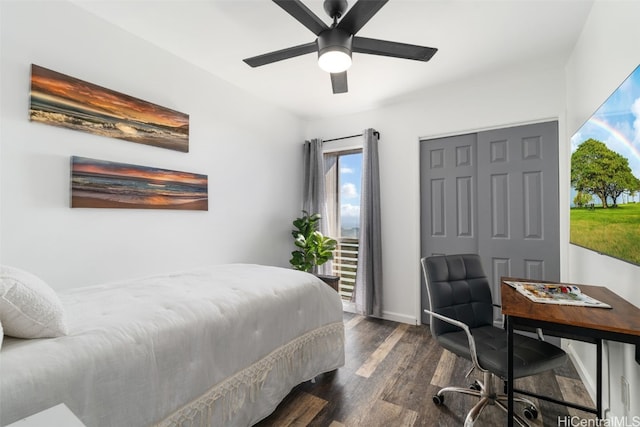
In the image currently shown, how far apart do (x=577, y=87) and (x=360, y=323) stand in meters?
2.99

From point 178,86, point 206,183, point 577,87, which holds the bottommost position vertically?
point 206,183

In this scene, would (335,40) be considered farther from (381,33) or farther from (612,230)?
(612,230)

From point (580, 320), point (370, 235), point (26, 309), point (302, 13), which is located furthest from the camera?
point (370, 235)

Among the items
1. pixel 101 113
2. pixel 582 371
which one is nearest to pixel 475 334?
pixel 582 371

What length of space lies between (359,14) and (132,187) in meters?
2.04

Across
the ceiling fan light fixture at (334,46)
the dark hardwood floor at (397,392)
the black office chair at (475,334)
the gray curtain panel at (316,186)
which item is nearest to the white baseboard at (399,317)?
the dark hardwood floor at (397,392)

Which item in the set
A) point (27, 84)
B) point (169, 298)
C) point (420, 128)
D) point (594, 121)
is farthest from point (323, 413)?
point (420, 128)

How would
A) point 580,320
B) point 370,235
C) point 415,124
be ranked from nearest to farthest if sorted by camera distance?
point 580,320 → point 415,124 → point 370,235

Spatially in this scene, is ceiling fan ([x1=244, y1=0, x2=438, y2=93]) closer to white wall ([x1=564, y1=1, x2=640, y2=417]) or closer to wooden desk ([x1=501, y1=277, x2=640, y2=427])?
white wall ([x1=564, y1=1, x2=640, y2=417])

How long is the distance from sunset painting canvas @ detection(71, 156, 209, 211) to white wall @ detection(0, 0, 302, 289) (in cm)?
6

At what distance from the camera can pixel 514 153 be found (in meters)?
2.84

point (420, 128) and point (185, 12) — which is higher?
point (185, 12)

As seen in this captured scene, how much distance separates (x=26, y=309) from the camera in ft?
3.35

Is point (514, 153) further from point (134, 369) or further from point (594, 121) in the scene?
point (134, 369)
